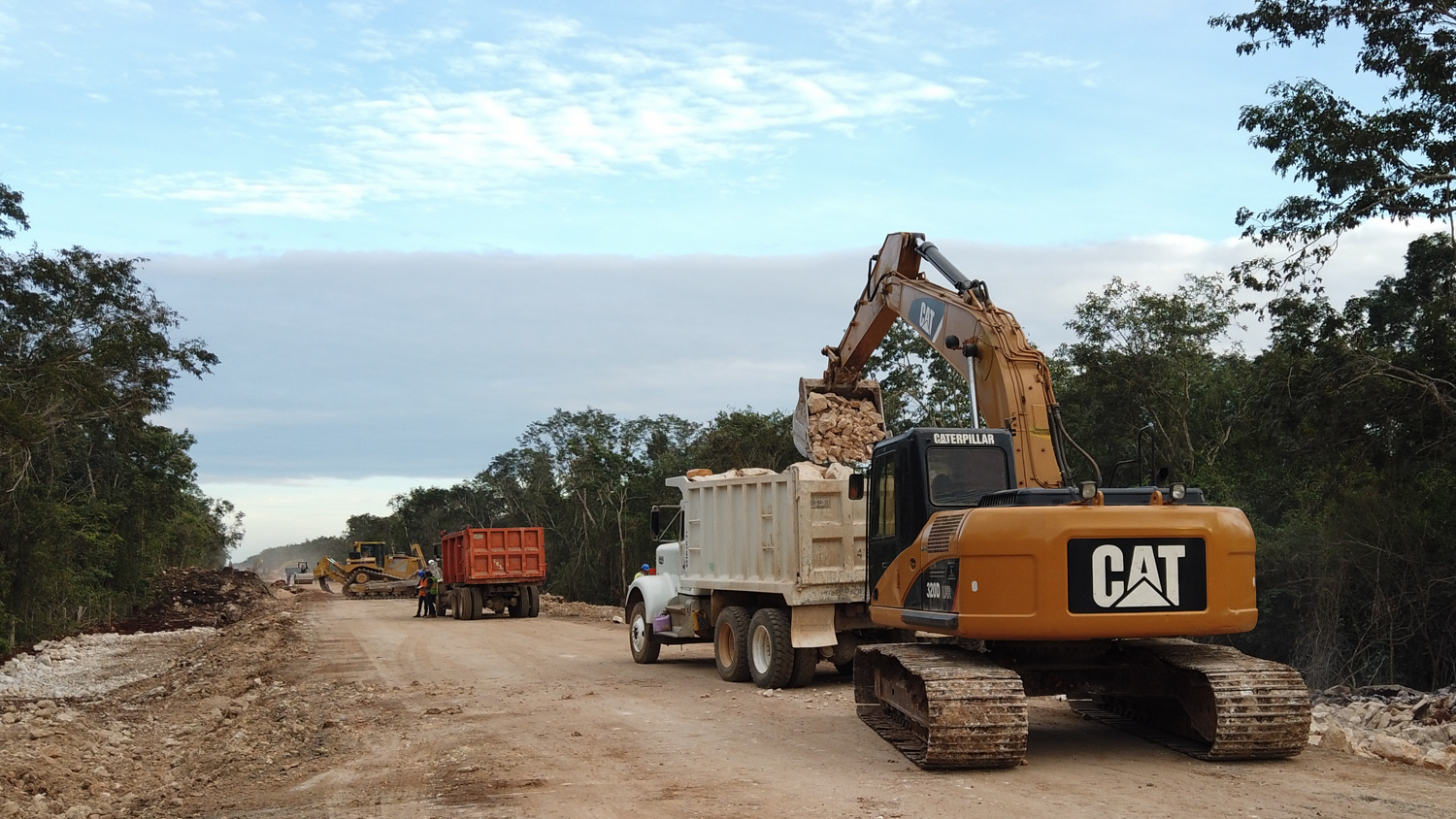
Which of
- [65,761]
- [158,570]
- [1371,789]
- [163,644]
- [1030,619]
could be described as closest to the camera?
[1371,789]

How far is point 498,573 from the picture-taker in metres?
33.3

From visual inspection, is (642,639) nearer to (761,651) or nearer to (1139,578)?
(761,651)

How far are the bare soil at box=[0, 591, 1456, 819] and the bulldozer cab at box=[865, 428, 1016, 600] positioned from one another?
190 cm

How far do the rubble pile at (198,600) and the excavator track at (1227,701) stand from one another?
31374mm

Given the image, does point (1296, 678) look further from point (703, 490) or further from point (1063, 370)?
point (1063, 370)

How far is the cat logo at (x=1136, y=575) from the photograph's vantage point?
8.51 metres

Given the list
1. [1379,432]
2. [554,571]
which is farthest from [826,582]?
[554,571]

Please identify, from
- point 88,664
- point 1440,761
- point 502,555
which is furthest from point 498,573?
point 1440,761

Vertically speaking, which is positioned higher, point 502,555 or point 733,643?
point 502,555

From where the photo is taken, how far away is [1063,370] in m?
36.5

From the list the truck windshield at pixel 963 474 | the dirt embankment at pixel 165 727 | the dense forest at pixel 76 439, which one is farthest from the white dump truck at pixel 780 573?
the dense forest at pixel 76 439

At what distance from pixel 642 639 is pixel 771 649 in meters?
4.40

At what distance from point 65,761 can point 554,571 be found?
54494mm

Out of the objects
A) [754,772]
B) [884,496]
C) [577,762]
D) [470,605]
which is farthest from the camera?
[470,605]
